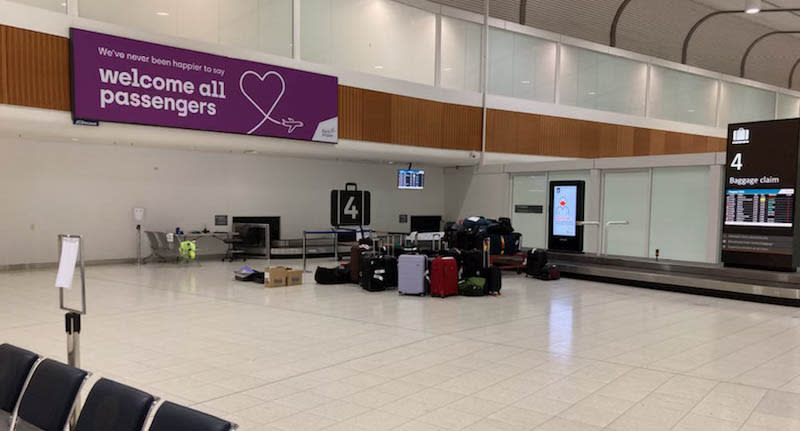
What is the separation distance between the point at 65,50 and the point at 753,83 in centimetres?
2721

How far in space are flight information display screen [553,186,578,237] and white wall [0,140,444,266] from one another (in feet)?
23.8

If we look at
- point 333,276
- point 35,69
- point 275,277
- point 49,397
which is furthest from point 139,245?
point 49,397

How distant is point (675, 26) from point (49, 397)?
2381cm

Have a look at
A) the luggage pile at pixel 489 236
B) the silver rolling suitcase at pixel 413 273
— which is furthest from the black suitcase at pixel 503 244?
the silver rolling suitcase at pixel 413 273

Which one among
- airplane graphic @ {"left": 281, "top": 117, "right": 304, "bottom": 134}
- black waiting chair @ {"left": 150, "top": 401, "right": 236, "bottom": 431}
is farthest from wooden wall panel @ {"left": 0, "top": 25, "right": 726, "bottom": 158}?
black waiting chair @ {"left": 150, "top": 401, "right": 236, "bottom": 431}

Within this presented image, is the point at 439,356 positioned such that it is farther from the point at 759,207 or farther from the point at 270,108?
the point at 270,108

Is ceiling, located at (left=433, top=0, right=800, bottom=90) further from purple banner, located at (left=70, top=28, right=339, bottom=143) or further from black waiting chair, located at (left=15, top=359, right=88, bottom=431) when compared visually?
black waiting chair, located at (left=15, top=359, right=88, bottom=431)

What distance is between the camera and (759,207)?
1038 cm

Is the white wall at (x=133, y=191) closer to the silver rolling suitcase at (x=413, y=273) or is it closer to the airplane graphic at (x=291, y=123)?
the airplane graphic at (x=291, y=123)

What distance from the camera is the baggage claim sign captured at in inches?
392

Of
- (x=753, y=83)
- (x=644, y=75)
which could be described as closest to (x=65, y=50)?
(x=644, y=75)

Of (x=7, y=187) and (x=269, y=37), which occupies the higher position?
(x=269, y=37)

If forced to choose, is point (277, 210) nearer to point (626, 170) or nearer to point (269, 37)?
point (269, 37)

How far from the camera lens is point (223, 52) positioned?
13203 mm
